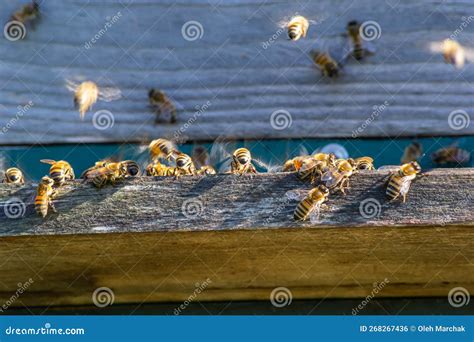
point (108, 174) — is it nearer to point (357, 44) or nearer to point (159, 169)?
point (159, 169)

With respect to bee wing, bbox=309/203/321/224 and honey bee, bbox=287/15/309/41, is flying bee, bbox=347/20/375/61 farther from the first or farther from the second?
bee wing, bbox=309/203/321/224

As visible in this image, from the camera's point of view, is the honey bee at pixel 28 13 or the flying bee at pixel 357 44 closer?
the flying bee at pixel 357 44

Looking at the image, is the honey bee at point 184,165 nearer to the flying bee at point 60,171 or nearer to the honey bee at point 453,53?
the flying bee at point 60,171

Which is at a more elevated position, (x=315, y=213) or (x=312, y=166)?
(x=312, y=166)

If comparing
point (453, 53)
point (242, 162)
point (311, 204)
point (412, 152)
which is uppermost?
point (453, 53)

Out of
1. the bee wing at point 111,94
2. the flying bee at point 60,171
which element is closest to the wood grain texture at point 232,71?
the bee wing at point 111,94

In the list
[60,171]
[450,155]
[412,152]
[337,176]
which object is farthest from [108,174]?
[450,155]

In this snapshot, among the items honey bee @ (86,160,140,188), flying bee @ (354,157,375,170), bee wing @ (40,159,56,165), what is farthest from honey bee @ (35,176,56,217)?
flying bee @ (354,157,375,170)
